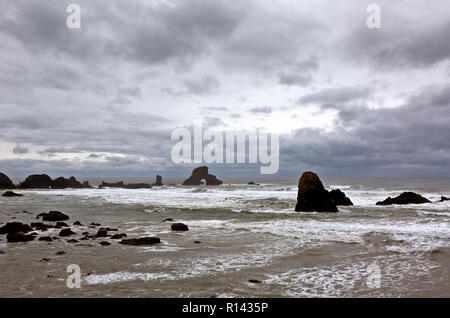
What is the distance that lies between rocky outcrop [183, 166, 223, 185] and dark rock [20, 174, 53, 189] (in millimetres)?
42753

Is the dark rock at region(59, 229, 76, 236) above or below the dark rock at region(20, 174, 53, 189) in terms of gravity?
below

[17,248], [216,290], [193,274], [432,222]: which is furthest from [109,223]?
[432,222]

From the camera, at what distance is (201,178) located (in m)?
109

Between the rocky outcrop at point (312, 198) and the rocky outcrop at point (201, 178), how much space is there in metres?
79.1

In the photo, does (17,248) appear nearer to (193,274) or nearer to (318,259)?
(193,274)

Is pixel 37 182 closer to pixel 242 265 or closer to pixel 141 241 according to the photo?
pixel 141 241

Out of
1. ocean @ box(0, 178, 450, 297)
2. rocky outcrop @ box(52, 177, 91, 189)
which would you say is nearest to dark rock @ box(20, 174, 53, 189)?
rocky outcrop @ box(52, 177, 91, 189)

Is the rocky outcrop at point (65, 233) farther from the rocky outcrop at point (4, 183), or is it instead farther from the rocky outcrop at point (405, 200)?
the rocky outcrop at point (4, 183)

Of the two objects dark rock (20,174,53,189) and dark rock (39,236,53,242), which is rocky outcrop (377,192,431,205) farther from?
dark rock (20,174,53,189)

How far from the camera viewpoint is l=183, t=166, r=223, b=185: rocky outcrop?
10700 centimetres

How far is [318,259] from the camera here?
32.8 feet
